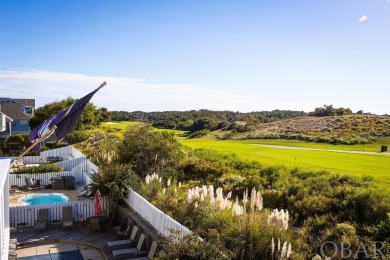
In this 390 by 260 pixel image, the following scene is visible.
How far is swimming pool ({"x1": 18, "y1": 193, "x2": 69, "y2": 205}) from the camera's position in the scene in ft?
60.5

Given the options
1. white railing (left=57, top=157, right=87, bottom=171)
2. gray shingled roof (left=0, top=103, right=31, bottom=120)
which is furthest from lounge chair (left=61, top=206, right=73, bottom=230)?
gray shingled roof (left=0, top=103, right=31, bottom=120)

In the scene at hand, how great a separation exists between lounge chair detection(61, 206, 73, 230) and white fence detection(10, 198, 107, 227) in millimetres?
318

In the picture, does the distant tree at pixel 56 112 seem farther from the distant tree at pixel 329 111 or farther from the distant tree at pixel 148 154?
the distant tree at pixel 329 111

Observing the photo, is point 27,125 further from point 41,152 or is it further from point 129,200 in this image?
point 129,200

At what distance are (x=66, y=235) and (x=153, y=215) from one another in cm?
417

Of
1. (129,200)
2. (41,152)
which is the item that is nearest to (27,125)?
(41,152)

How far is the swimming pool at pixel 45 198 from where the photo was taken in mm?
18453

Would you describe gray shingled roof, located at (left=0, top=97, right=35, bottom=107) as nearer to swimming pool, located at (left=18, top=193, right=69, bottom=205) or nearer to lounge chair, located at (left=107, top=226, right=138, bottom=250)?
swimming pool, located at (left=18, top=193, right=69, bottom=205)

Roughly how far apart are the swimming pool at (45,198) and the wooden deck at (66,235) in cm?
510

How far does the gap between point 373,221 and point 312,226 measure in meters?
1.85

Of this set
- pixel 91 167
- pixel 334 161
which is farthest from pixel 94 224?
pixel 334 161

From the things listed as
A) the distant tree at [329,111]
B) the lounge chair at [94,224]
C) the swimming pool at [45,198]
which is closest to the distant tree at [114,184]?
the lounge chair at [94,224]

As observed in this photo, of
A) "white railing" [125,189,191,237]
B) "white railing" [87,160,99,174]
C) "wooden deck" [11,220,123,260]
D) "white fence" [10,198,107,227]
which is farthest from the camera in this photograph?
"white railing" [87,160,99,174]

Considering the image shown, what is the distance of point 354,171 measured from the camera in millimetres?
16344
